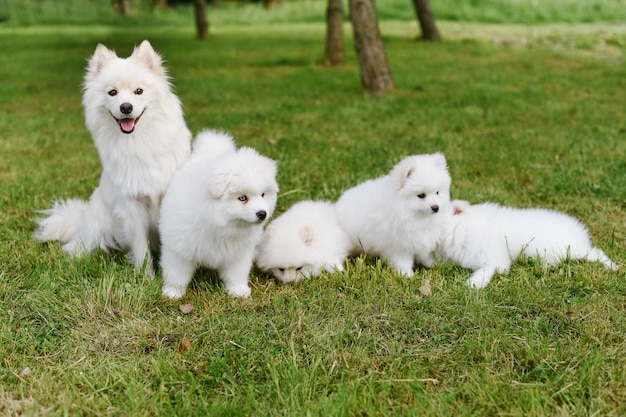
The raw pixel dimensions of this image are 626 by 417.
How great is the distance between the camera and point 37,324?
3.16m

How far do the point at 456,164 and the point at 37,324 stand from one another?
4127 millimetres

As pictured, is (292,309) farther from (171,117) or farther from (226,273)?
(171,117)

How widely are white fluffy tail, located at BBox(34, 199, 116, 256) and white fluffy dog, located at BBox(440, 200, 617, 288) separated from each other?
2358 millimetres

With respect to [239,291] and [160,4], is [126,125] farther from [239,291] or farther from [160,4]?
[160,4]

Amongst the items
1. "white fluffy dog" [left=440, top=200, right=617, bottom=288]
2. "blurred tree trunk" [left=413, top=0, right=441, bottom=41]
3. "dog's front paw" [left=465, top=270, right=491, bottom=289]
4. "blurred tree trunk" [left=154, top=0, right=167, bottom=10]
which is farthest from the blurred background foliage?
"dog's front paw" [left=465, top=270, right=491, bottom=289]

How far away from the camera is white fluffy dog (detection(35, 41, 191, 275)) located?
3.53m

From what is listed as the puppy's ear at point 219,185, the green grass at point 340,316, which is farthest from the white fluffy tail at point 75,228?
the puppy's ear at point 219,185

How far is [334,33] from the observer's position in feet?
38.3

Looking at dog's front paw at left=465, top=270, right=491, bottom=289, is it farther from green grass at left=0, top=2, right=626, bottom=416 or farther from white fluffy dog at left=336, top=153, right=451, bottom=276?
white fluffy dog at left=336, top=153, right=451, bottom=276

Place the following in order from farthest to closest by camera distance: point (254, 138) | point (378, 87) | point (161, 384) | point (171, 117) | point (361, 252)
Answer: point (378, 87) → point (254, 138) → point (361, 252) → point (171, 117) → point (161, 384)

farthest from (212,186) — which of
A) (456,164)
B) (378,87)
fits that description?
(378,87)

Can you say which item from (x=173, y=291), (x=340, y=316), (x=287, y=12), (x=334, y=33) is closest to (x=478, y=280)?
(x=340, y=316)

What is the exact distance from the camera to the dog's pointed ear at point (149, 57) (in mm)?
3670

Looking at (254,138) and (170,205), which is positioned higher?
(170,205)
